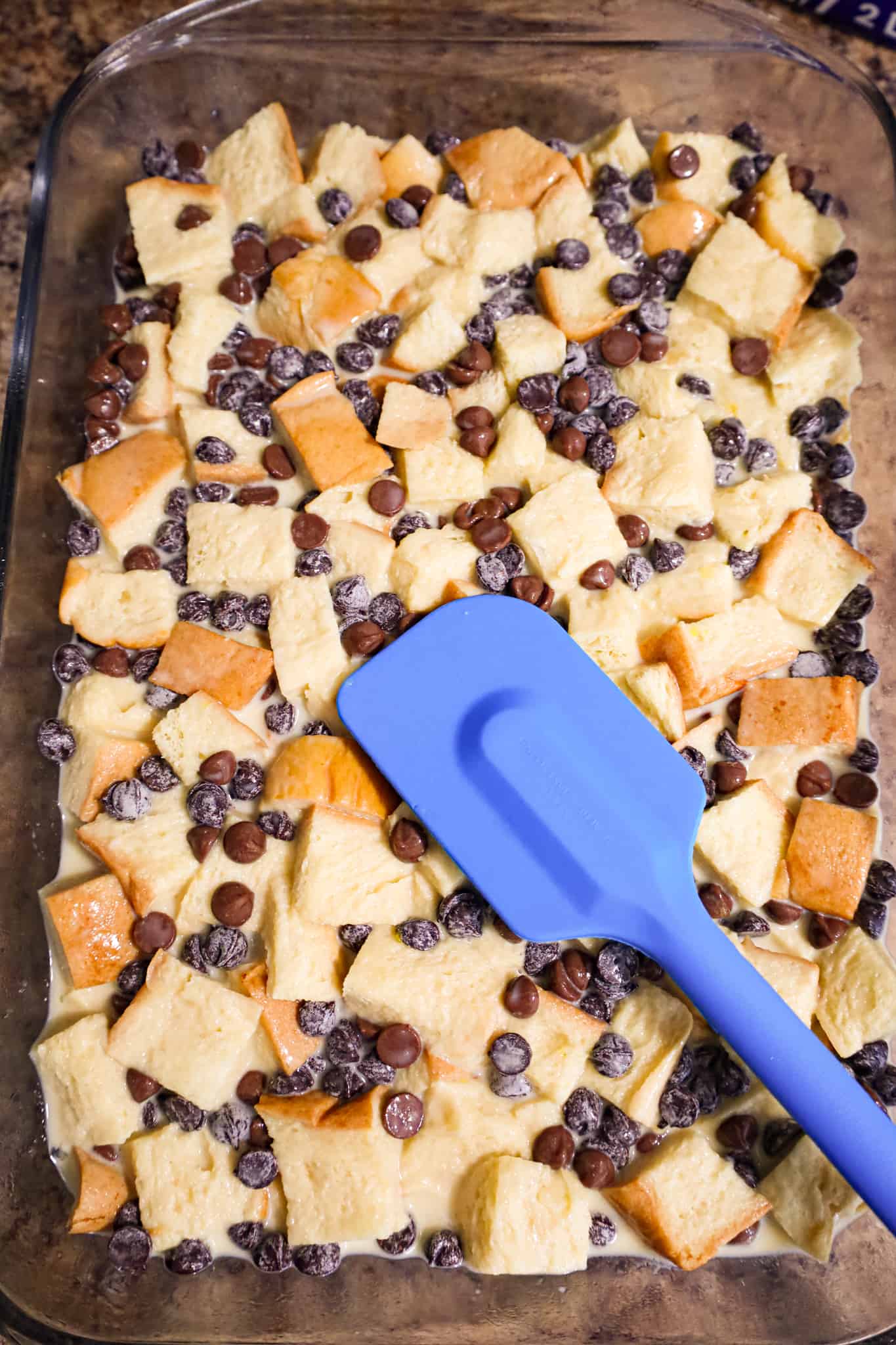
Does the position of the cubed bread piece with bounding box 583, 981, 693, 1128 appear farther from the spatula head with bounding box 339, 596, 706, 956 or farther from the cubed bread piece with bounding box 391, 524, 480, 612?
the cubed bread piece with bounding box 391, 524, 480, 612

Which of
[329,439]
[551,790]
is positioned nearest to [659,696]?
[551,790]

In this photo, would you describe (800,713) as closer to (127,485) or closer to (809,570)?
(809,570)

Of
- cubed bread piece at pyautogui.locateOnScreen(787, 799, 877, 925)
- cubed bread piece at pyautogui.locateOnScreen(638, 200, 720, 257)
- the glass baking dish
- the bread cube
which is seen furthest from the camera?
cubed bread piece at pyautogui.locateOnScreen(638, 200, 720, 257)

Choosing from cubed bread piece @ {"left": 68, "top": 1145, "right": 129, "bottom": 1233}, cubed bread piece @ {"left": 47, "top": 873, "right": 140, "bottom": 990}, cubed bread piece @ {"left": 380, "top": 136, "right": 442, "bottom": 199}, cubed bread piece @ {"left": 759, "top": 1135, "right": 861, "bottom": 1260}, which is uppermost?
cubed bread piece @ {"left": 380, "top": 136, "right": 442, "bottom": 199}

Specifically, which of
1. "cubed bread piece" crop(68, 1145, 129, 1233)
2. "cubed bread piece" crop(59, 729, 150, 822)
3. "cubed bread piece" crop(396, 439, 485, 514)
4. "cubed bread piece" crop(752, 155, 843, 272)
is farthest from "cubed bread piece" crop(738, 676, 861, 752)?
"cubed bread piece" crop(68, 1145, 129, 1233)

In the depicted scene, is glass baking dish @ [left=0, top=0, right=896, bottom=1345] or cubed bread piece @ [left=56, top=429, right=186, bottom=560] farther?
cubed bread piece @ [left=56, top=429, right=186, bottom=560]

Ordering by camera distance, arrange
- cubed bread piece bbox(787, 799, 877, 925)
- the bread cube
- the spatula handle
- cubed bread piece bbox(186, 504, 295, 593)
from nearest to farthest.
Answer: the spatula handle, cubed bread piece bbox(787, 799, 877, 925), cubed bread piece bbox(186, 504, 295, 593), the bread cube

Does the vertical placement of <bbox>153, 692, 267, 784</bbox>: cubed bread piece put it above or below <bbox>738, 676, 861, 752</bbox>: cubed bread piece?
below
